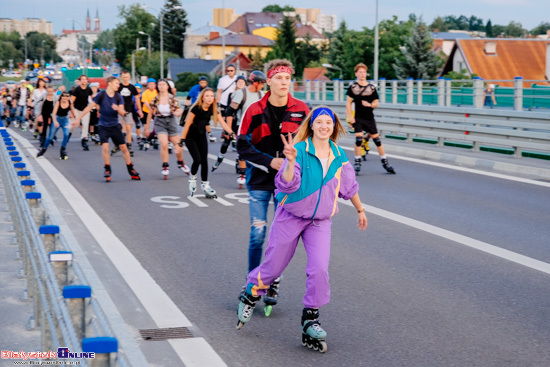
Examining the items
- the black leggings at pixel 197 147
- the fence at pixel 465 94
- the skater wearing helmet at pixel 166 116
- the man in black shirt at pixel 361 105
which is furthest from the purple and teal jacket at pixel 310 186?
the fence at pixel 465 94

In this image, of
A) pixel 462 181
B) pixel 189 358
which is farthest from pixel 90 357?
pixel 462 181

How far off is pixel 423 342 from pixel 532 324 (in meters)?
0.97

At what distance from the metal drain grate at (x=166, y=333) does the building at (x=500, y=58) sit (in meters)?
94.5

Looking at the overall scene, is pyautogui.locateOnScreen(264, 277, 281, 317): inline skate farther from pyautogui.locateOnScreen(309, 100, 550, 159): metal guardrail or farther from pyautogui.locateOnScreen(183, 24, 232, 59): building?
pyautogui.locateOnScreen(183, 24, 232, 59): building

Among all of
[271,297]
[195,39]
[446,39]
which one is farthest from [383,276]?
[195,39]

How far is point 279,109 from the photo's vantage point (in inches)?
266

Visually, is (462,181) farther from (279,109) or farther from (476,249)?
(279,109)

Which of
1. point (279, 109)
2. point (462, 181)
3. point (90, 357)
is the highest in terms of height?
point (279, 109)

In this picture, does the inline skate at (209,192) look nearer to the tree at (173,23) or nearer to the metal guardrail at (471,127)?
the metal guardrail at (471,127)

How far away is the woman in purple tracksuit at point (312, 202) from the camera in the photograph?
5.83 metres

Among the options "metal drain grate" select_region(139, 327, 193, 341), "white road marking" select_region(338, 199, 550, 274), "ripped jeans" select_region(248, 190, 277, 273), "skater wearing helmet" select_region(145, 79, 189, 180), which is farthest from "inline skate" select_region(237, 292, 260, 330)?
"skater wearing helmet" select_region(145, 79, 189, 180)

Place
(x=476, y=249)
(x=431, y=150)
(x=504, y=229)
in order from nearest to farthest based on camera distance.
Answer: (x=476, y=249)
(x=504, y=229)
(x=431, y=150)

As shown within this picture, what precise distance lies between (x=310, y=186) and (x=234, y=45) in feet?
536

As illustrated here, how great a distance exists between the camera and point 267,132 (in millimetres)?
6758
